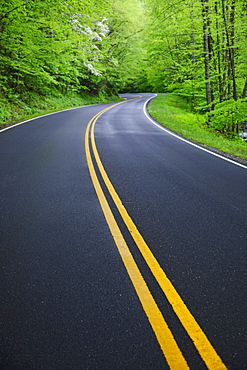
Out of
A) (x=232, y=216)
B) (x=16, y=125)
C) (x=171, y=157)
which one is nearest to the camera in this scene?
(x=232, y=216)

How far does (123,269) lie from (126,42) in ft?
117

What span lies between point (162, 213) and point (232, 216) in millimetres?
1052

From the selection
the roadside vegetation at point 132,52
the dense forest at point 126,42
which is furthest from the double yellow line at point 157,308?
the dense forest at point 126,42

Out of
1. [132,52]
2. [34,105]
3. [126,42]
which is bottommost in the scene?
[34,105]

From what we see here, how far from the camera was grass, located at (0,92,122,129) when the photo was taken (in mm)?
A: 14773

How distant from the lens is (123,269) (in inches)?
111

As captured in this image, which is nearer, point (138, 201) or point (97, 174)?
point (138, 201)

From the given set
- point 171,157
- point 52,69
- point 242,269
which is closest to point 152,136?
point 171,157

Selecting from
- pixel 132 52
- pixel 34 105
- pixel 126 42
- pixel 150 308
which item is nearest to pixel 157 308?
pixel 150 308

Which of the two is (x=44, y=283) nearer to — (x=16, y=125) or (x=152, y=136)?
(x=152, y=136)

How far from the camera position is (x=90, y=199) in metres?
4.62

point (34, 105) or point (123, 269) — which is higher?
point (34, 105)

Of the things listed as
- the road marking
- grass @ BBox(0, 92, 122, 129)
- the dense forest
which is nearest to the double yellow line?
the road marking

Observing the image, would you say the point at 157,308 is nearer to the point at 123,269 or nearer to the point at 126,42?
the point at 123,269
